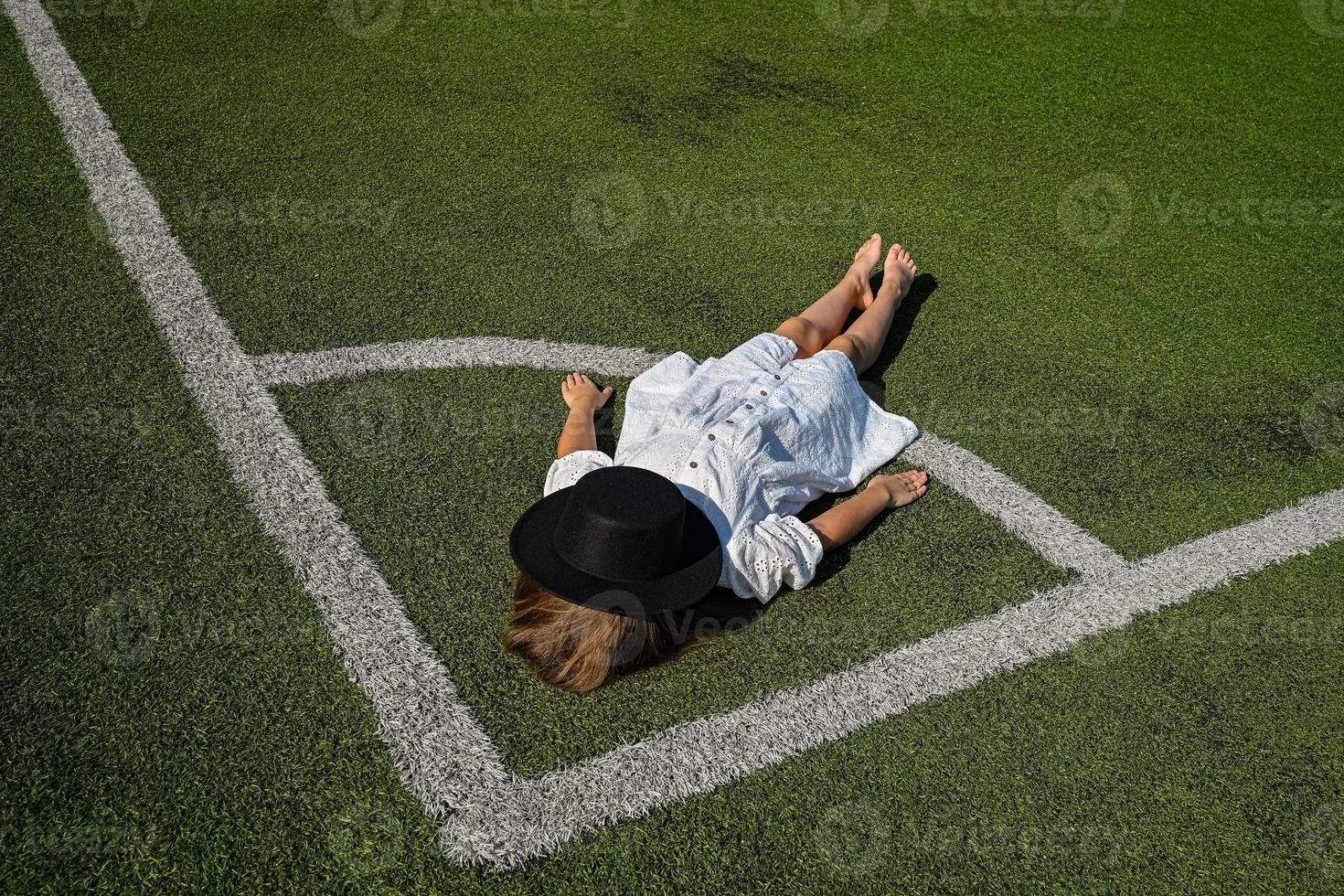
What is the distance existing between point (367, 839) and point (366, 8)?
19.2 feet

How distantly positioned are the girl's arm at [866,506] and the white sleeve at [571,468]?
30.4 inches

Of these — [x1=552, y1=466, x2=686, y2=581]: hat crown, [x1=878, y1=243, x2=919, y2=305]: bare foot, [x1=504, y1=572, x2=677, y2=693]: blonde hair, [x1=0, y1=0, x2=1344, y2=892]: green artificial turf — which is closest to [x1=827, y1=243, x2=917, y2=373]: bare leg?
[x1=878, y1=243, x2=919, y2=305]: bare foot

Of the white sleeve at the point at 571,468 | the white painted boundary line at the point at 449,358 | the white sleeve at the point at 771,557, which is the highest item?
the white sleeve at the point at 571,468

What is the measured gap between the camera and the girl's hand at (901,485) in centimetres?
386

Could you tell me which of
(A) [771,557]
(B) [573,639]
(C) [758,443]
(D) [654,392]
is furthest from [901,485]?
(B) [573,639]

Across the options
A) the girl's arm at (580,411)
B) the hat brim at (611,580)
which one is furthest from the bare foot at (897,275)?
the hat brim at (611,580)

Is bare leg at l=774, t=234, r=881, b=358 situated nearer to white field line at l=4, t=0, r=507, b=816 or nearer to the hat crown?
the hat crown

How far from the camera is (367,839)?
2.68 metres

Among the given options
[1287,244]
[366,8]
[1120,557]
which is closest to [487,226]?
[366,8]

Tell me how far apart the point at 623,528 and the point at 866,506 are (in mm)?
1153

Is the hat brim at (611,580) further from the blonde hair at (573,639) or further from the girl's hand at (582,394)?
the girl's hand at (582,394)

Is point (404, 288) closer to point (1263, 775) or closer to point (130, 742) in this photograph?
point (130, 742)

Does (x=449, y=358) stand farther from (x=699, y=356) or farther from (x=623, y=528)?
(x=623, y=528)

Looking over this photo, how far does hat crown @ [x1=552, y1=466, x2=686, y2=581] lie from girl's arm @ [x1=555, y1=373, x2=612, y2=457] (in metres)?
0.66
